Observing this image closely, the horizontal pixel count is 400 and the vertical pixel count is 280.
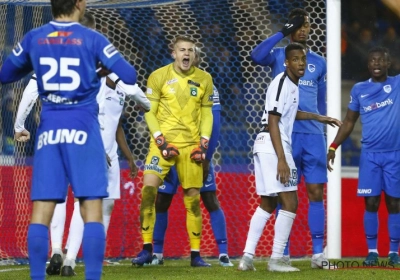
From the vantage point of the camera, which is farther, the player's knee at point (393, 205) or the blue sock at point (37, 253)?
the player's knee at point (393, 205)

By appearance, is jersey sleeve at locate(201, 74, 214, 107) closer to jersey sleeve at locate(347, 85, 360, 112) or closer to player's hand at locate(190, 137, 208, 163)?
player's hand at locate(190, 137, 208, 163)

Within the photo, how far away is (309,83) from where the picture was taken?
8.41 meters

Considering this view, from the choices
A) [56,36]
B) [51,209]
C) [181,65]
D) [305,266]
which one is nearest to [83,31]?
[56,36]

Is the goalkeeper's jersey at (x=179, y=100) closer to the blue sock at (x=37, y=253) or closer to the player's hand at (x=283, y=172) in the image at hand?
the player's hand at (x=283, y=172)

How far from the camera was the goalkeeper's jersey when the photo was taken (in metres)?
8.48

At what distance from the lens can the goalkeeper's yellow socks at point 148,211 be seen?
8258 mm

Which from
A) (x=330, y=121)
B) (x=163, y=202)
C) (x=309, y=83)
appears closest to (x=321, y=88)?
(x=309, y=83)

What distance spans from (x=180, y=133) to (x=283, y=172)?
4.67 ft

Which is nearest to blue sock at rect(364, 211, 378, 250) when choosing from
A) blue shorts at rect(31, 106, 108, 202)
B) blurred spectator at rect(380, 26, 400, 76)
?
blue shorts at rect(31, 106, 108, 202)

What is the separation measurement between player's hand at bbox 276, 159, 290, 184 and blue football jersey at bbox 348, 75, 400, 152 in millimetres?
Result: 1850

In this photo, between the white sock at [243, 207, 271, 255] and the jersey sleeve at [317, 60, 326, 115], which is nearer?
the white sock at [243, 207, 271, 255]

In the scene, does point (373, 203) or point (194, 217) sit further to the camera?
point (373, 203)

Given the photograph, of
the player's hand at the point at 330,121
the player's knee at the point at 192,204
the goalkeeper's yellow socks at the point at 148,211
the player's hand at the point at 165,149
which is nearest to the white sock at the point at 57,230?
the goalkeeper's yellow socks at the point at 148,211

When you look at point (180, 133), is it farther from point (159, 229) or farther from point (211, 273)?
point (211, 273)
